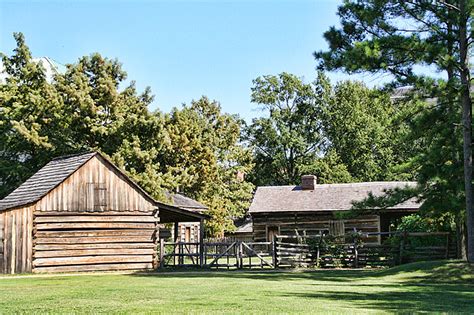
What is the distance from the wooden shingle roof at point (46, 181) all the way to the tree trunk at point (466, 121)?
14.4 m

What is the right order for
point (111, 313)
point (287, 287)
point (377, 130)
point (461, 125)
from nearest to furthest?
1. point (111, 313)
2. point (287, 287)
3. point (461, 125)
4. point (377, 130)

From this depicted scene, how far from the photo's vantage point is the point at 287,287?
55.0 ft

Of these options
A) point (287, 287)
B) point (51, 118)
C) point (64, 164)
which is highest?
point (51, 118)

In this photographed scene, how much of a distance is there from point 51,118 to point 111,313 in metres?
26.4

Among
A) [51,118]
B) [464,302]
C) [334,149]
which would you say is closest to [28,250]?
[51,118]

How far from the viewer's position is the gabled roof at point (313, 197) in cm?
3909

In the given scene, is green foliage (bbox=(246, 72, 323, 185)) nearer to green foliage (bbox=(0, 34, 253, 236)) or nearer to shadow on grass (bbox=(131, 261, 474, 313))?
green foliage (bbox=(0, 34, 253, 236))

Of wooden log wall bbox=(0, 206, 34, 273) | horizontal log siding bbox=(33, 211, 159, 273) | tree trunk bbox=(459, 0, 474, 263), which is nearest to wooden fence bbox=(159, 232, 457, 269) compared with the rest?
horizontal log siding bbox=(33, 211, 159, 273)

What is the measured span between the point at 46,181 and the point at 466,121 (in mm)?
16499

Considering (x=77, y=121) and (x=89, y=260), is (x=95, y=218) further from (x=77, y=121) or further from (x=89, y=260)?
(x=77, y=121)

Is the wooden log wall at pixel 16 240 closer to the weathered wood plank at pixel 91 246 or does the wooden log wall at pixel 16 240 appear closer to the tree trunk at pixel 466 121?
the weathered wood plank at pixel 91 246

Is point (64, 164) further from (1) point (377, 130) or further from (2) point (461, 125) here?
(1) point (377, 130)

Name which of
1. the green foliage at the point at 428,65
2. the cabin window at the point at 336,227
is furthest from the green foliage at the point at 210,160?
the green foliage at the point at 428,65

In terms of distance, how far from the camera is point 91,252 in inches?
1056
